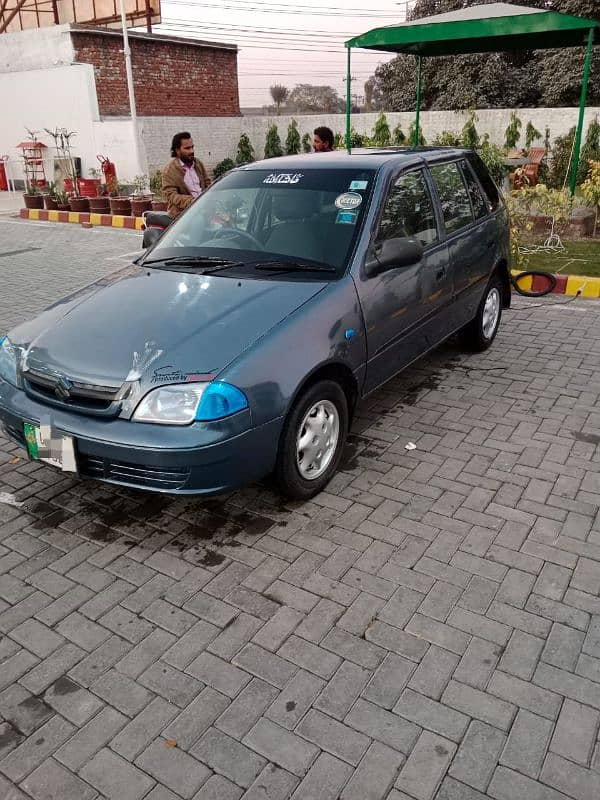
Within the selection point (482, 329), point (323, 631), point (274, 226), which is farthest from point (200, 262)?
point (482, 329)

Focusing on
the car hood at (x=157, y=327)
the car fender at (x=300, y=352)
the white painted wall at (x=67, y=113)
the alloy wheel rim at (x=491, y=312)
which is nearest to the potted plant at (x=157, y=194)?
the white painted wall at (x=67, y=113)

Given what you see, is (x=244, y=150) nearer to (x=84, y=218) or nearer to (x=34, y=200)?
(x=34, y=200)

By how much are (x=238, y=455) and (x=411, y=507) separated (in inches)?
43.3

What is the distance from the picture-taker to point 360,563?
323cm

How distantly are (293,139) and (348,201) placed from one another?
72.3ft

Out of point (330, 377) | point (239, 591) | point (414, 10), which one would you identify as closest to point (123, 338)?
point (330, 377)

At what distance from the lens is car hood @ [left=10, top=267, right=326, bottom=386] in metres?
3.21

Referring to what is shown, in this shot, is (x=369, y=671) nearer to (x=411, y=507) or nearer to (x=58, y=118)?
(x=411, y=507)

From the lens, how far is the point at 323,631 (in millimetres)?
2809

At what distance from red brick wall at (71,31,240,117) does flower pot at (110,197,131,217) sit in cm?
708

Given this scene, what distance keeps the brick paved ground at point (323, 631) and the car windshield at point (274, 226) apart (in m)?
1.29

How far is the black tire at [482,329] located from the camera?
5828 millimetres

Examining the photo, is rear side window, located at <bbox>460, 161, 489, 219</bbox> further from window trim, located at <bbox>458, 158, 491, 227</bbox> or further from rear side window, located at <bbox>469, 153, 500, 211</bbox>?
rear side window, located at <bbox>469, 153, 500, 211</bbox>

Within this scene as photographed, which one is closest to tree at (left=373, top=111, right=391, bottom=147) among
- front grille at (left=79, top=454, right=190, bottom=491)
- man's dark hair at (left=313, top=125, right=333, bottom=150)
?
man's dark hair at (left=313, top=125, right=333, bottom=150)
